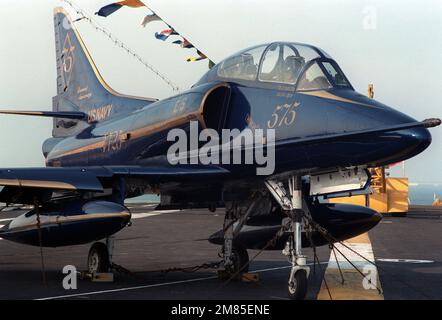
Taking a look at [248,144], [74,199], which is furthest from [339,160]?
[74,199]

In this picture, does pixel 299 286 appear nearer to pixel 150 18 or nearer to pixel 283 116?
pixel 283 116

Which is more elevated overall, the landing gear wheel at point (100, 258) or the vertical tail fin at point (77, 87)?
the vertical tail fin at point (77, 87)

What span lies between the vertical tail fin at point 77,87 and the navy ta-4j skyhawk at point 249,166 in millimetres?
1664

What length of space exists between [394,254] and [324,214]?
6.35 m

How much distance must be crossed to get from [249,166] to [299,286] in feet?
6.50

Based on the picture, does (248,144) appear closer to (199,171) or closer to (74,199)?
(199,171)

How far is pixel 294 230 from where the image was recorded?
11.1m

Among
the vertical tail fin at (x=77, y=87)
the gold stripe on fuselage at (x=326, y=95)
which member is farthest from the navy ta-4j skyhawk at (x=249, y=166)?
the vertical tail fin at (x=77, y=87)

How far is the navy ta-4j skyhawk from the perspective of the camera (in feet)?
33.7

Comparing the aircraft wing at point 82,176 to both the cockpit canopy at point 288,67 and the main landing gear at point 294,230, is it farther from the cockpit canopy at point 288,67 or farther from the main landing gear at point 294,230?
the cockpit canopy at point 288,67

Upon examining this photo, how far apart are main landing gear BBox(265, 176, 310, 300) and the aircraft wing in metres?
0.93

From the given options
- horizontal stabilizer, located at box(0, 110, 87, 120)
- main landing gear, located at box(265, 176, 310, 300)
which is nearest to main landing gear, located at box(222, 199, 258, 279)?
main landing gear, located at box(265, 176, 310, 300)

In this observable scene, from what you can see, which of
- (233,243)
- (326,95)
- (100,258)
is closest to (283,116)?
(326,95)

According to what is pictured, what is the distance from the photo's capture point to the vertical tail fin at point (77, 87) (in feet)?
55.3
